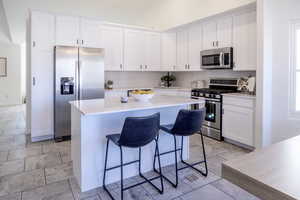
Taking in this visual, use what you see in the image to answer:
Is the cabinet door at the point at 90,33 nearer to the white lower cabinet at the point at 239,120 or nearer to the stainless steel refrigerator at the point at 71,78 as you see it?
the stainless steel refrigerator at the point at 71,78

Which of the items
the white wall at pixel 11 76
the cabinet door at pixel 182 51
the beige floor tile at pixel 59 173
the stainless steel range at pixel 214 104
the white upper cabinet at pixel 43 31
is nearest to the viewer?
the beige floor tile at pixel 59 173

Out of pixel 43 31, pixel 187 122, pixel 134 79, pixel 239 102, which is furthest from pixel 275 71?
pixel 43 31

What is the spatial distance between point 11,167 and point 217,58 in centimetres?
393

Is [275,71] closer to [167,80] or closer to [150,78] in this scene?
[167,80]

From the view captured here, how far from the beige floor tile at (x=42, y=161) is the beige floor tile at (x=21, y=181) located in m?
0.16

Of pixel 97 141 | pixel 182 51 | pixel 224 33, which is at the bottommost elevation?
pixel 97 141

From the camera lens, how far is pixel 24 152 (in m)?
3.47

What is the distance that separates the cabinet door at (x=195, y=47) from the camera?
4.75 metres

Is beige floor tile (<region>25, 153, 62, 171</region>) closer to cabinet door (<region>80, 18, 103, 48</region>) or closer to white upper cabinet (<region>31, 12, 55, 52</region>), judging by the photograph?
white upper cabinet (<region>31, 12, 55, 52</region>)

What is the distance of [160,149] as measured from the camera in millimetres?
2900

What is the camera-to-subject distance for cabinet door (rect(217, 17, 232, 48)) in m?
4.06

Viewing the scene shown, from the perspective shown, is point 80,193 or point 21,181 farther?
point 21,181

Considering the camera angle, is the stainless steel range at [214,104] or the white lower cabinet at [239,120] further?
the stainless steel range at [214,104]

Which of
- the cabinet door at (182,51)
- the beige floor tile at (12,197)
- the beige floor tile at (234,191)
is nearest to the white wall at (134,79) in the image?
the cabinet door at (182,51)
